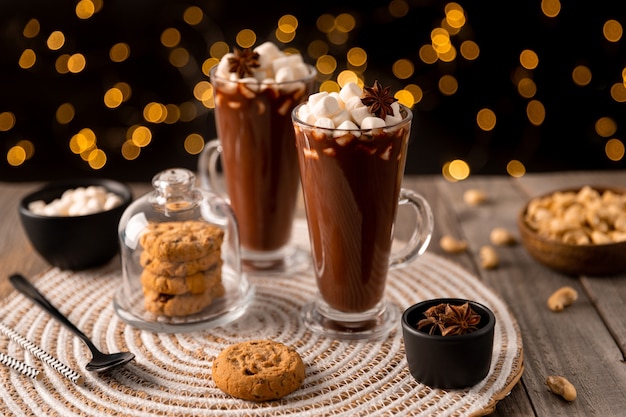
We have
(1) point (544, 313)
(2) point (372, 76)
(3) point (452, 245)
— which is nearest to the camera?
(1) point (544, 313)

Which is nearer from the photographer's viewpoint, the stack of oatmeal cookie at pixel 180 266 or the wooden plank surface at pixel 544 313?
the wooden plank surface at pixel 544 313

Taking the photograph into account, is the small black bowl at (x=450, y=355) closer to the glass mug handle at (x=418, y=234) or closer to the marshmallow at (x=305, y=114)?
the glass mug handle at (x=418, y=234)

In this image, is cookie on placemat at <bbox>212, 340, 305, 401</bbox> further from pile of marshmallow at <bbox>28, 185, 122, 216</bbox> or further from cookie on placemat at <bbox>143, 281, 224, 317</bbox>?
pile of marshmallow at <bbox>28, 185, 122, 216</bbox>

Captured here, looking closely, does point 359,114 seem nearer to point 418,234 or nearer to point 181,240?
point 418,234

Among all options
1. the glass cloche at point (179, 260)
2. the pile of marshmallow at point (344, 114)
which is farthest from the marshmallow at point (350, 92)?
the glass cloche at point (179, 260)

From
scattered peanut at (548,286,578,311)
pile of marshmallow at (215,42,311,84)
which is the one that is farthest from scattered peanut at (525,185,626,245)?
pile of marshmallow at (215,42,311,84)

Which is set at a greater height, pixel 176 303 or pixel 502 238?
pixel 176 303

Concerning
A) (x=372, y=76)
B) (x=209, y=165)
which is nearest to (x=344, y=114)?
(x=209, y=165)
